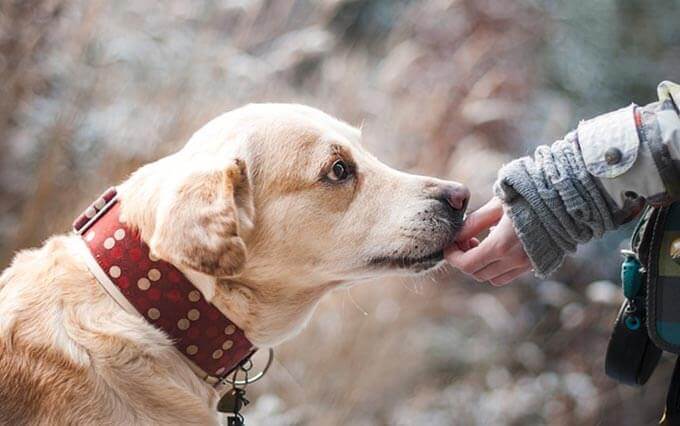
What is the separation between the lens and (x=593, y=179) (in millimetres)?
1479

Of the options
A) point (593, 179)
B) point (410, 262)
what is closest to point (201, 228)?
point (410, 262)

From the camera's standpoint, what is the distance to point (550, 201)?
1.50 meters

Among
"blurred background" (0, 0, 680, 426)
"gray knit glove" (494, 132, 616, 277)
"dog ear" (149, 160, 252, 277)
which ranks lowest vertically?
"blurred background" (0, 0, 680, 426)

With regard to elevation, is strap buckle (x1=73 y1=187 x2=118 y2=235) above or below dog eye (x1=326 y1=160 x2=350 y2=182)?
above

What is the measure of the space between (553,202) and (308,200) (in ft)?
1.69

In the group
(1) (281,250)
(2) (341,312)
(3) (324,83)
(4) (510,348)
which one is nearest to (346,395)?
(2) (341,312)

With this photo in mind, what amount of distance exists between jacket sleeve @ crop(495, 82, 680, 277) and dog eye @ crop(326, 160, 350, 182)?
14.7 inches

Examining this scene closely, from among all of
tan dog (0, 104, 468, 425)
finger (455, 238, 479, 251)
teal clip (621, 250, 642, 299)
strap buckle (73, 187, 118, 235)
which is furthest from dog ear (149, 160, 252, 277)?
teal clip (621, 250, 642, 299)

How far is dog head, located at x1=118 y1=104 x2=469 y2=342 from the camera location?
1.70 meters

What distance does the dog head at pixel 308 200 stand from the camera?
1699 millimetres

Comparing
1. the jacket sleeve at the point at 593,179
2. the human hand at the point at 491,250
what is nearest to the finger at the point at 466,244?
the human hand at the point at 491,250

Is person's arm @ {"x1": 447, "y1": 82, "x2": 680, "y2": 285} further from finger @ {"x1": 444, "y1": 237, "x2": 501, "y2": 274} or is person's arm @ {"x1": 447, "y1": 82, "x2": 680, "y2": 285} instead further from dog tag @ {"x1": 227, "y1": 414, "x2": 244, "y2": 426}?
dog tag @ {"x1": 227, "y1": 414, "x2": 244, "y2": 426}

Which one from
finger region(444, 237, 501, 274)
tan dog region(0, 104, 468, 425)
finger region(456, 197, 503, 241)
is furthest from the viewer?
finger region(456, 197, 503, 241)

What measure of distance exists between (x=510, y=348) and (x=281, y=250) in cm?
172
